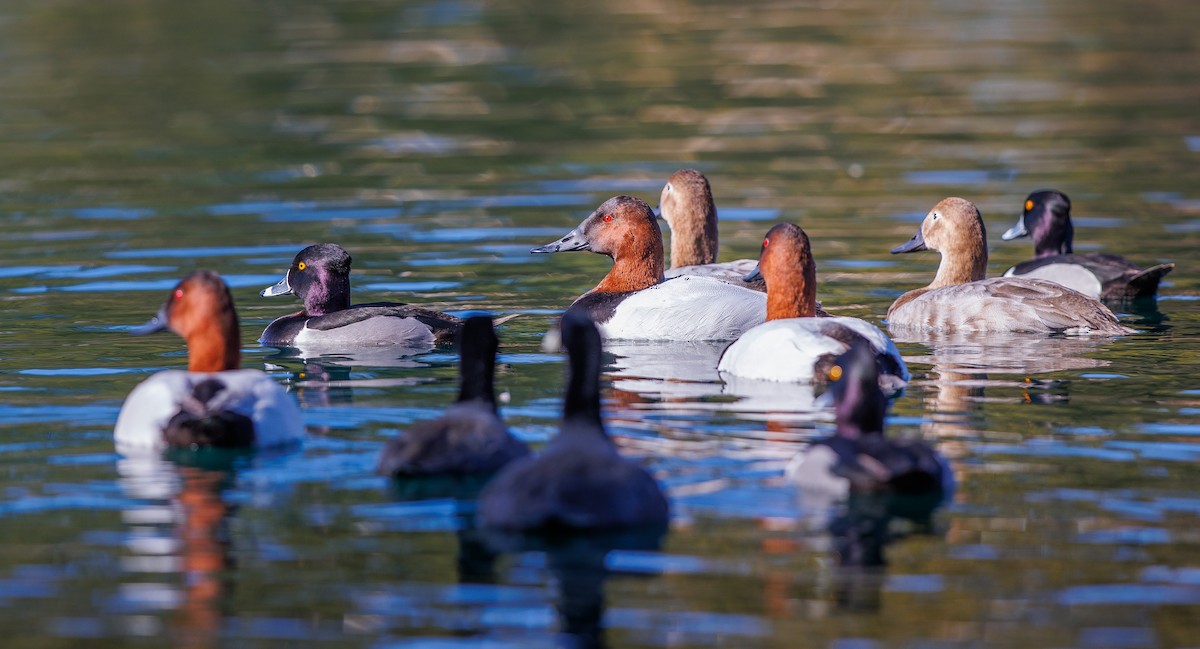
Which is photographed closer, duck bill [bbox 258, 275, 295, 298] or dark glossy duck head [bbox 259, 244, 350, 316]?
dark glossy duck head [bbox 259, 244, 350, 316]

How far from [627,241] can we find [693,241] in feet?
5.66

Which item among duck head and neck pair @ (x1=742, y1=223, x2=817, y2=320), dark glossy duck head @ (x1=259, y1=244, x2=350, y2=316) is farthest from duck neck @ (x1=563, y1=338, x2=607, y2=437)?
dark glossy duck head @ (x1=259, y1=244, x2=350, y2=316)

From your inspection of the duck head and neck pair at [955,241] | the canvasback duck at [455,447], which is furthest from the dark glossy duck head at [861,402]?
the duck head and neck pair at [955,241]

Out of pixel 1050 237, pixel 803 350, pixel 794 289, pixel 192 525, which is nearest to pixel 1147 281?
pixel 1050 237

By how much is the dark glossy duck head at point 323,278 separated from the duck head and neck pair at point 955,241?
5110mm

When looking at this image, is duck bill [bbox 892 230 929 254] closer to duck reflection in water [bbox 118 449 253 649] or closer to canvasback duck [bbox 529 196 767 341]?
canvasback duck [bbox 529 196 767 341]

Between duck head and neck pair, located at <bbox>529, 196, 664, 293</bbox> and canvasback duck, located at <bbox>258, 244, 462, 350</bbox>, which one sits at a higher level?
duck head and neck pair, located at <bbox>529, 196, 664, 293</bbox>

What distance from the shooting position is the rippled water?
7.46m

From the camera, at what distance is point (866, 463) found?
8695mm

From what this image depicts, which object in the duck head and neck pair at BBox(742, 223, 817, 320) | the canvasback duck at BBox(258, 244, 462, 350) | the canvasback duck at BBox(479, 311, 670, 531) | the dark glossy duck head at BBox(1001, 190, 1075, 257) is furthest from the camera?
the dark glossy duck head at BBox(1001, 190, 1075, 257)

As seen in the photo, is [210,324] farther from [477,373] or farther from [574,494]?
[574,494]

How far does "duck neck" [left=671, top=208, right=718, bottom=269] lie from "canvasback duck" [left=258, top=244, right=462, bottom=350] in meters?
3.69

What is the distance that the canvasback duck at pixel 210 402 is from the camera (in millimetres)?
9727

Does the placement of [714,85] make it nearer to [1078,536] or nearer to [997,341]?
[997,341]
